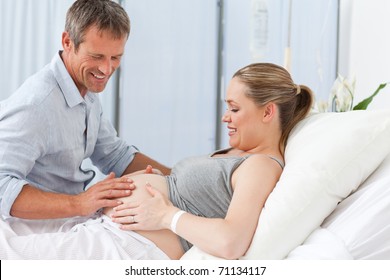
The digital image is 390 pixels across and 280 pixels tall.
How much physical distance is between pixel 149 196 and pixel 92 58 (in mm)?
504

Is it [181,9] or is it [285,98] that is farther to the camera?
[181,9]

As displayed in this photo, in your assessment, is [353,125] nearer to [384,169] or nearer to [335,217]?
[384,169]

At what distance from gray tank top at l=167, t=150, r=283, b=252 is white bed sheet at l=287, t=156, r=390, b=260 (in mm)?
252

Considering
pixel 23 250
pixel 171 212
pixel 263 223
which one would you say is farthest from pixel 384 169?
pixel 23 250

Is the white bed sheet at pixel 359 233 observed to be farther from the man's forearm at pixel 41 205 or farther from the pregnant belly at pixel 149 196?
the man's forearm at pixel 41 205

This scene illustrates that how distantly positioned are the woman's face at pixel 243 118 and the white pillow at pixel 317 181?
213mm

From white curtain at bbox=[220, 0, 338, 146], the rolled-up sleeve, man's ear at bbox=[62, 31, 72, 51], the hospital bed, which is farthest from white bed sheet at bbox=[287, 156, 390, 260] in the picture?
white curtain at bbox=[220, 0, 338, 146]

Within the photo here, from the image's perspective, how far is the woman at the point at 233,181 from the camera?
124cm

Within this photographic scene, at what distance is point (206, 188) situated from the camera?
143cm

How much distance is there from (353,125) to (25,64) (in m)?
2.40

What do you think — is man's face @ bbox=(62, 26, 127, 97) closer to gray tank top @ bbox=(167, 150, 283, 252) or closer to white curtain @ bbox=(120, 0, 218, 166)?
gray tank top @ bbox=(167, 150, 283, 252)

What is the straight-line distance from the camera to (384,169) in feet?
4.22

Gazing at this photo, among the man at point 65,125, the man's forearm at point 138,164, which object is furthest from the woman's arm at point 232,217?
the man's forearm at point 138,164

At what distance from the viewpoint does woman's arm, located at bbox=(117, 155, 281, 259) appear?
1.22 metres
